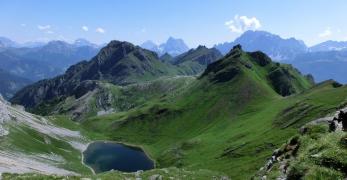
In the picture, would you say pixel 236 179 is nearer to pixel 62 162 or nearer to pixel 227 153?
pixel 227 153

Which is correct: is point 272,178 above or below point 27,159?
below

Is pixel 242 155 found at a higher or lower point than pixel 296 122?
lower

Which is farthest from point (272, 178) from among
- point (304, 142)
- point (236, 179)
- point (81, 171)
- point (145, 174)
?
point (81, 171)

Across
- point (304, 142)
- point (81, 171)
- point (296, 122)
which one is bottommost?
point (304, 142)

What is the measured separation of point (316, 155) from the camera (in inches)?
1027

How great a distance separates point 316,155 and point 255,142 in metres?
165

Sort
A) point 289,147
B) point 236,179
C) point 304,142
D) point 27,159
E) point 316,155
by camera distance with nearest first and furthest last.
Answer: point 316,155
point 304,142
point 289,147
point 236,179
point 27,159

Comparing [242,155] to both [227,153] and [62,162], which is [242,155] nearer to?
[227,153]

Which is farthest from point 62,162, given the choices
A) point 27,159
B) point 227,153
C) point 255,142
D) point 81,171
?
point 255,142

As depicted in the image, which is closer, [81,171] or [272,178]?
[272,178]

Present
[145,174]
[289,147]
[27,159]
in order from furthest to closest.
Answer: [27,159] < [145,174] < [289,147]

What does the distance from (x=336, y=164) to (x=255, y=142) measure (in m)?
166

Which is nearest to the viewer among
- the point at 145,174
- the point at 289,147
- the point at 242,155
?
the point at 289,147

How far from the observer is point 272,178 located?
3228 cm
